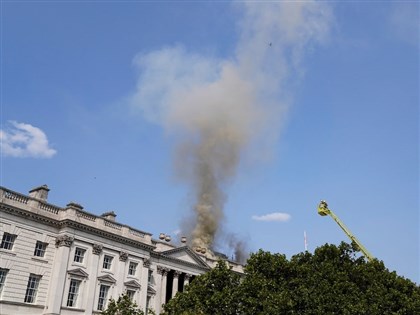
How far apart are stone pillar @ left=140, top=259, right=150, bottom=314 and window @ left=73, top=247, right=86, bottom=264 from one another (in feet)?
26.9

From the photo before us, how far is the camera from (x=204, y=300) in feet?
135

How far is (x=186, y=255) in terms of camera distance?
58938 millimetres

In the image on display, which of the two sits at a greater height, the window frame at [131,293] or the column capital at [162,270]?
the column capital at [162,270]

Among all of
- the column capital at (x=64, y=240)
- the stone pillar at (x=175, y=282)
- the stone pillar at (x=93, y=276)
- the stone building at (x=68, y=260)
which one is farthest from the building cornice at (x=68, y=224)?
the stone pillar at (x=175, y=282)

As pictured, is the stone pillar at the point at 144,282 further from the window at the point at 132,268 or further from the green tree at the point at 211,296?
the green tree at the point at 211,296

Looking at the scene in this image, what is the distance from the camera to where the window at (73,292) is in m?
44.3

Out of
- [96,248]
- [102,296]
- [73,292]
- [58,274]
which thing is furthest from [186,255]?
[58,274]

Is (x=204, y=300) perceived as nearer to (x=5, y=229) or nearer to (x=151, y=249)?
(x=151, y=249)

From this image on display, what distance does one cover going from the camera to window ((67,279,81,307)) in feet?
145

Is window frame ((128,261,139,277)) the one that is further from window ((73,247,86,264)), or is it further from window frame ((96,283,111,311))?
window ((73,247,86,264))

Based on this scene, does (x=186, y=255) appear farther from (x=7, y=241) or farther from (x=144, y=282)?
(x=7, y=241)

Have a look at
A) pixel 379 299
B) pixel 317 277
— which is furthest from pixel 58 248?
pixel 379 299

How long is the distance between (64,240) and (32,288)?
518 centimetres

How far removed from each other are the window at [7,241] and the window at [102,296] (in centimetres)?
1061
